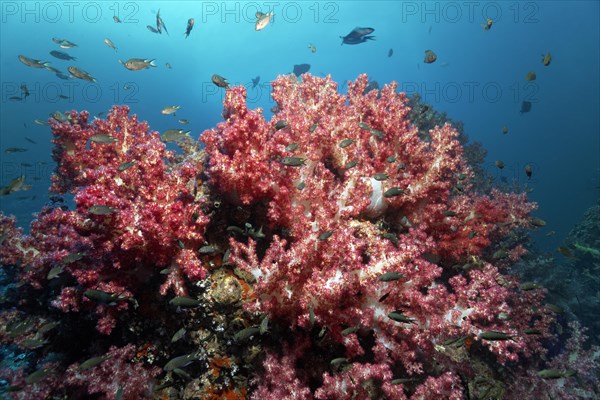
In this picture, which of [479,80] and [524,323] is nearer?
[524,323]

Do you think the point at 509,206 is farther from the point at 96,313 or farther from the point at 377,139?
the point at 96,313

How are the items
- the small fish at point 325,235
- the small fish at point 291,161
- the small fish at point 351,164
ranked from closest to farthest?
the small fish at point 325,235
the small fish at point 291,161
the small fish at point 351,164

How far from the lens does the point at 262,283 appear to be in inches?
150

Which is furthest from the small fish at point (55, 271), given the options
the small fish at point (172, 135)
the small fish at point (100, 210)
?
the small fish at point (172, 135)

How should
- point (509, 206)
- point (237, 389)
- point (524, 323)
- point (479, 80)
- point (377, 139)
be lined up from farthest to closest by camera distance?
point (479, 80) < point (509, 206) < point (377, 139) < point (524, 323) < point (237, 389)

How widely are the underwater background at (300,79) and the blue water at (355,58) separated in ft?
1.46

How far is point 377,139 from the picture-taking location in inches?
239

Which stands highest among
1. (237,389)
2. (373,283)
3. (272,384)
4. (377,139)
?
(377,139)

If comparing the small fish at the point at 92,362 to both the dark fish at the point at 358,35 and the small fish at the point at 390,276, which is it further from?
the dark fish at the point at 358,35

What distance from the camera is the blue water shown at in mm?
60656

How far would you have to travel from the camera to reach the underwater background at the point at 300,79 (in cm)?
412

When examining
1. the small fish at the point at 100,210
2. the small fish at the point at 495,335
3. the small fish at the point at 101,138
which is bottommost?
the small fish at the point at 100,210

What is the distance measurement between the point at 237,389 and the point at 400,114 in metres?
5.15

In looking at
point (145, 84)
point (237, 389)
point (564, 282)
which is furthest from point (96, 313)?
point (145, 84)
